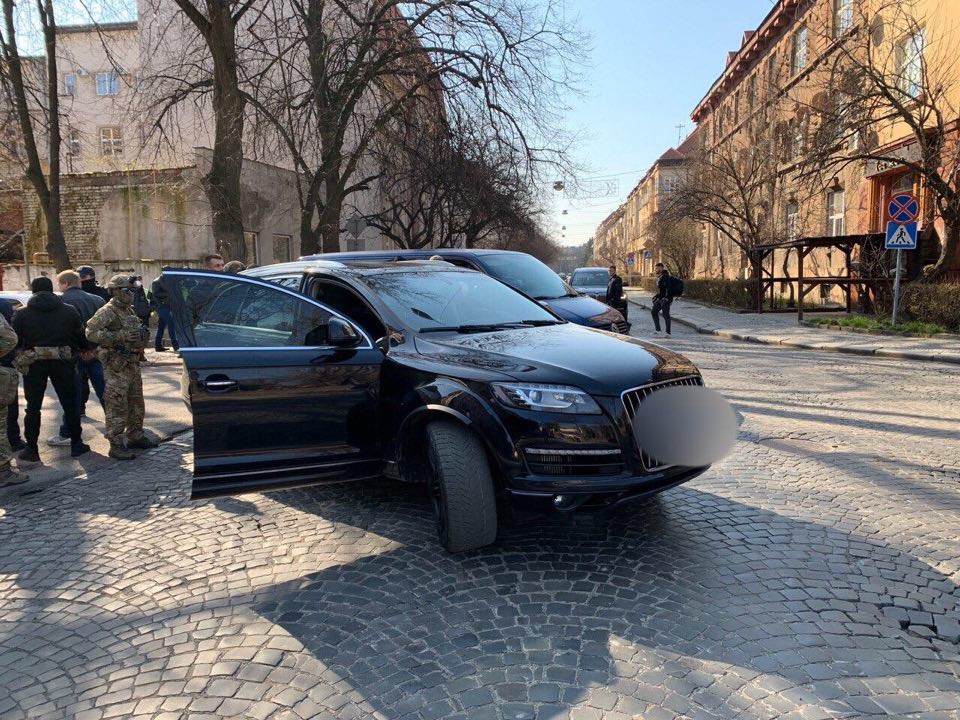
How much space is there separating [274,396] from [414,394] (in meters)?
0.89

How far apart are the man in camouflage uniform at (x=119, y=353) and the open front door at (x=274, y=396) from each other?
2314 millimetres

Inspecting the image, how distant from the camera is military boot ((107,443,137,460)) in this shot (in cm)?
646

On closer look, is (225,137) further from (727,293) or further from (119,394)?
(727,293)

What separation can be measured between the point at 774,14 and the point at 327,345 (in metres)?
35.8

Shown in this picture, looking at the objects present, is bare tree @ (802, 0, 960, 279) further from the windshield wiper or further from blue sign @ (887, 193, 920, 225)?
the windshield wiper

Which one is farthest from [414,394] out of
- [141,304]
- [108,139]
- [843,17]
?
[108,139]

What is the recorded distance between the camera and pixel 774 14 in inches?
1277

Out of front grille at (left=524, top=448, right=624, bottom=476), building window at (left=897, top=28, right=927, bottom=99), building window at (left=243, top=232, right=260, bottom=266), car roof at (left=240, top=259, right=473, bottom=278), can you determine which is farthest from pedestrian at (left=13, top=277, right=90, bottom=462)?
building window at (left=897, top=28, right=927, bottom=99)

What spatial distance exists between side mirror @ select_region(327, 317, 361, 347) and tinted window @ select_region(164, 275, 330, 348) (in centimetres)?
17

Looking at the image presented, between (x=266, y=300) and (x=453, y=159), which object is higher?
(x=453, y=159)

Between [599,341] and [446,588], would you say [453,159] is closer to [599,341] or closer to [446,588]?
[599,341]

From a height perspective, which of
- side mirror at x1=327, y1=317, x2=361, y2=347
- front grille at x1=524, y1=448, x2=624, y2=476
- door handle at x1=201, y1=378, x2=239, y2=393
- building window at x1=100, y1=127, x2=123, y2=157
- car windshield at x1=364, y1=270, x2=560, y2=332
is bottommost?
front grille at x1=524, y1=448, x2=624, y2=476

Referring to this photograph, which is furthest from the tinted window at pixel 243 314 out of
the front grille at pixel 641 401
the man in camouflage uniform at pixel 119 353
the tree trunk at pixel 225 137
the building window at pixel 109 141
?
the building window at pixel 109 141

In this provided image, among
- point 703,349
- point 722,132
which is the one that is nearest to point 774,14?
point 722,132
